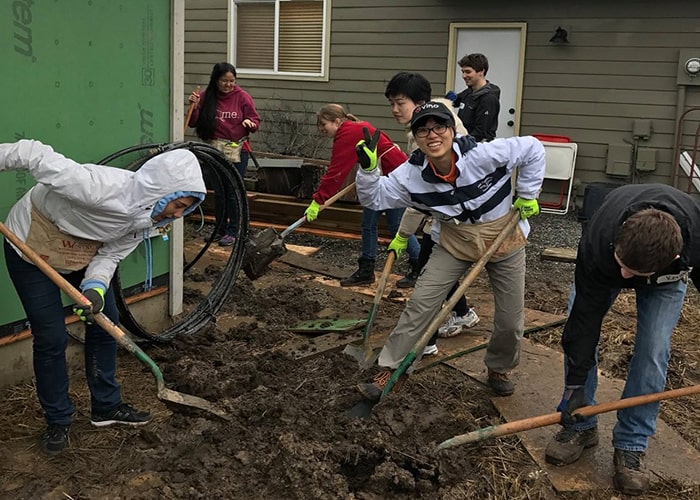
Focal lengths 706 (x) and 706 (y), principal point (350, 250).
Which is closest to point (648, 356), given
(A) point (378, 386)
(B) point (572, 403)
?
(B) point (572, 403)

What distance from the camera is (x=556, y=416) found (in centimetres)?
300

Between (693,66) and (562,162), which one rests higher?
(693,66)

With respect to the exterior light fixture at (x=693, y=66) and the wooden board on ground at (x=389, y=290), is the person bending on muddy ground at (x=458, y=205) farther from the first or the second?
the exterior light fixture at (x=693, y=66)

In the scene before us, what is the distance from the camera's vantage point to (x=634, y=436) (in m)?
3.08

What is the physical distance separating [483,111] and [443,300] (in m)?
2.94

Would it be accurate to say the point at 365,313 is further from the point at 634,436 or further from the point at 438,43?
the point at 438,43

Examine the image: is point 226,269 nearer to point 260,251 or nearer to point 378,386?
point 260,251

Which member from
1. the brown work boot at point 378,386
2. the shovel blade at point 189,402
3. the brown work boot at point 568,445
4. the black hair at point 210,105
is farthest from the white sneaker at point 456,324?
the black hair at point 210,105

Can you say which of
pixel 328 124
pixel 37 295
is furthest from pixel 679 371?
pixel 37 295

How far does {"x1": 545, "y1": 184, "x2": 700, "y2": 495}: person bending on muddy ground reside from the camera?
2576 mm

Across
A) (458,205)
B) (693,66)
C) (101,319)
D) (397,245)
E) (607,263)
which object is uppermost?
(693,66)

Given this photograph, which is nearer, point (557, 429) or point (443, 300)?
point (557, 429)

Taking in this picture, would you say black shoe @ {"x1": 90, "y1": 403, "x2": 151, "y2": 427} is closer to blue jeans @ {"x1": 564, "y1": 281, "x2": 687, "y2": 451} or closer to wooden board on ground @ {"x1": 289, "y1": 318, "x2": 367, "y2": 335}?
wooden board on ground @ {"x1": 289, "y1": 318, "x2": 367, "y2": 335}

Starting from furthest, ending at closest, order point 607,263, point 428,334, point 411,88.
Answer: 1. point 411,88
2. point 428,334
3. point 607,263
